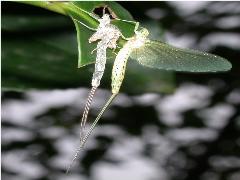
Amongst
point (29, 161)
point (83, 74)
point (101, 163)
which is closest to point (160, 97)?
point (101, 163)

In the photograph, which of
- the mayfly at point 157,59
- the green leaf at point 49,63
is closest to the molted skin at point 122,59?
the mayfly at point 157,59

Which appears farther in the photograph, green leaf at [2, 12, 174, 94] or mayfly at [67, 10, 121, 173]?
green leaf at [2, 12, 174, 94]

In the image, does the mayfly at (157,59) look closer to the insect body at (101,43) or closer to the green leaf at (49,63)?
the insect body at (101,43)

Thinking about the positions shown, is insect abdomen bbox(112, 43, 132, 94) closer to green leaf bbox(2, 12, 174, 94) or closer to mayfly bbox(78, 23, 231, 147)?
mayfly bbox(78, 23, 231, 147)

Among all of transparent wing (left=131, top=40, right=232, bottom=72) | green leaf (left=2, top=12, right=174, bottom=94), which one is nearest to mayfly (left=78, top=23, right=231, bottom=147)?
transparent wing (left=131, top=40, right=232, bottom=72)

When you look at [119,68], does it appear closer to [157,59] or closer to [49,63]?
[157,59]
